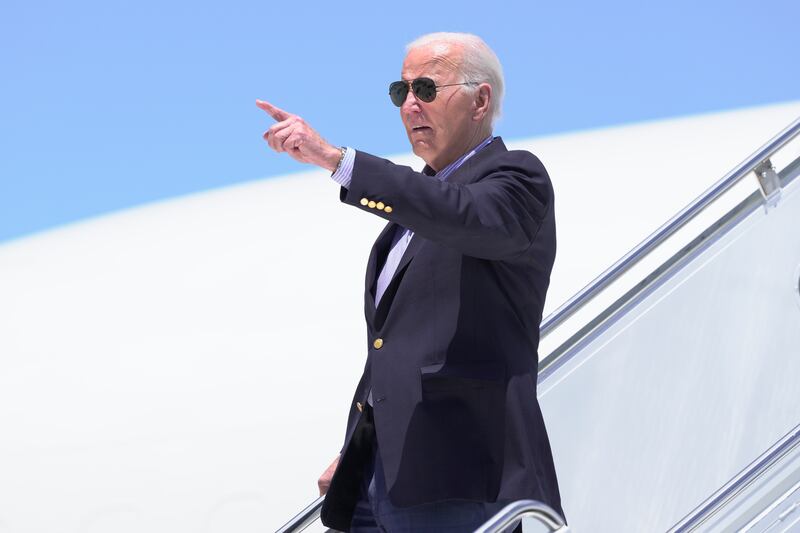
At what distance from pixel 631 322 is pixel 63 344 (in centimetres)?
301

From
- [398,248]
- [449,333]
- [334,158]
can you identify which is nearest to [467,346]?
[449,333]

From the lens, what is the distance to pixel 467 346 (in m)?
2.23

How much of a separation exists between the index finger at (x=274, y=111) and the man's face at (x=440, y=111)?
387mm

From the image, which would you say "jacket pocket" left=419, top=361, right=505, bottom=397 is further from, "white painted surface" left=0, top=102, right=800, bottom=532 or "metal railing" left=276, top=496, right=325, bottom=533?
"white painted surface" left=0, top=102, right=800, bottom=532

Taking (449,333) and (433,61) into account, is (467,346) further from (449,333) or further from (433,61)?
(433,61)

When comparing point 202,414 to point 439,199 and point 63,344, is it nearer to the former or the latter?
point 63,344

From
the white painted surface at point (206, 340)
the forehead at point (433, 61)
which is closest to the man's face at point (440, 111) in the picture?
the forehead at point (433, 61)

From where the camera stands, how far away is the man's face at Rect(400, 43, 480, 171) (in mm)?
2400

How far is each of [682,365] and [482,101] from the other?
6.16 ft

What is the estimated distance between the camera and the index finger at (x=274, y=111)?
6.93 ft

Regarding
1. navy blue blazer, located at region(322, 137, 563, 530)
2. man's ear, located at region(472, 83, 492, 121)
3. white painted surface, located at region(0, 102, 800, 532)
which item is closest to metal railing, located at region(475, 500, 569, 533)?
navy blue blazer, located at region(322, 137, 563, 530)

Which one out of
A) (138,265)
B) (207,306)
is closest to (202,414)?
(207,306)

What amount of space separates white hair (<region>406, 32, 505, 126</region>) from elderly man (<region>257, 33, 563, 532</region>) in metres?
0.02

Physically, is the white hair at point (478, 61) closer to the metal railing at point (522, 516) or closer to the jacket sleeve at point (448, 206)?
the jacket sleeve at point (448, 206)
